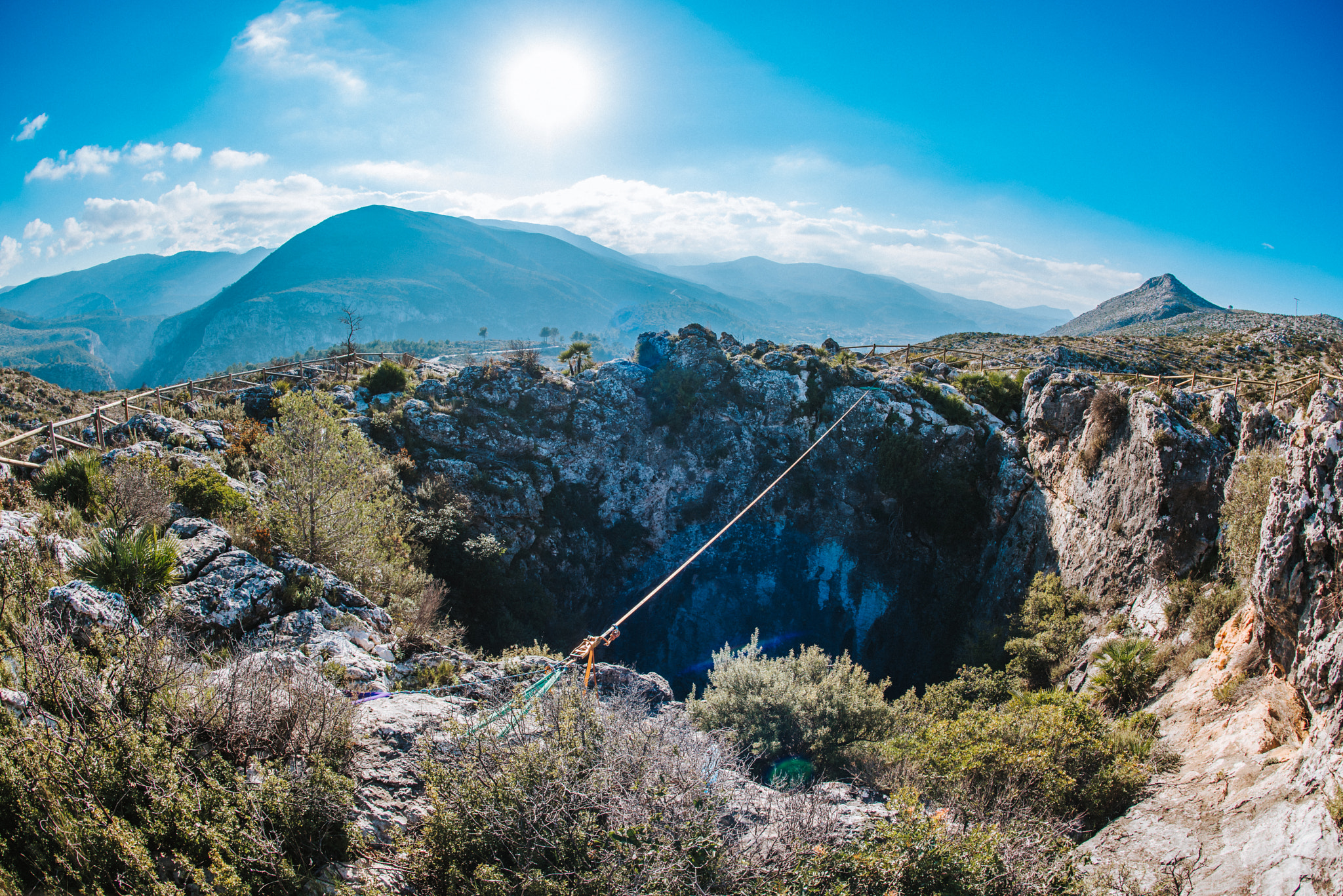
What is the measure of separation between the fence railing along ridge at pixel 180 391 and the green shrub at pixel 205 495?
92.9 inches

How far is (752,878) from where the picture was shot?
496 cm

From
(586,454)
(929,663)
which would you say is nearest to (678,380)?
(586,454)

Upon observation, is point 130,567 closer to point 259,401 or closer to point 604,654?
point 259,401

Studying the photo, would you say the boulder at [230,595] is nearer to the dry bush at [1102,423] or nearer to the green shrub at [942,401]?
the dry bush at [1102,423]

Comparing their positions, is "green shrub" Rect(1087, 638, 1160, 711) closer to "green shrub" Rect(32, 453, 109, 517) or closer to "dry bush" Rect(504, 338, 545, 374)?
"green shrub" Rect(32, 453, 109, 517)

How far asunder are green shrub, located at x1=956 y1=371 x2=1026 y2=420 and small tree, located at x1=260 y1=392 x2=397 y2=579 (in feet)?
79.0

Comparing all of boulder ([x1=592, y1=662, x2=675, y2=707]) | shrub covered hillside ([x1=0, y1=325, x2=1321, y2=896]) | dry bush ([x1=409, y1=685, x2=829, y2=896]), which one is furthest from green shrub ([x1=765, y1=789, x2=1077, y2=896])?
boulder ([x1=592, y1=662, x2=675, y2=707])

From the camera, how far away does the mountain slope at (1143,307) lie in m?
68.6

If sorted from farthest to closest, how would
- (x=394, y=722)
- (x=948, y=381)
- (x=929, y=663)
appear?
(x=948, y=381) → (x=929, y=663) → (x=394, y=722)

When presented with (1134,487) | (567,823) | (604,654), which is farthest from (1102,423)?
(604,654)

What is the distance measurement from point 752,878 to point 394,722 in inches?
179

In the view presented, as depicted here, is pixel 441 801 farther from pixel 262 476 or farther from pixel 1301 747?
pixel 262 476

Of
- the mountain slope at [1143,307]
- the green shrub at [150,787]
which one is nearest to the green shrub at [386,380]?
the green shrub at [150,787]

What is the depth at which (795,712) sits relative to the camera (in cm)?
1044
